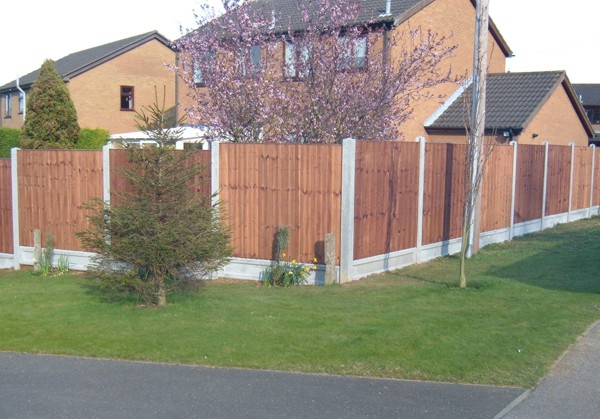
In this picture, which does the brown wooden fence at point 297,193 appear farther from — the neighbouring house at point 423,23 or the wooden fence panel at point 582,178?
the wooden fence panel at point 582,178

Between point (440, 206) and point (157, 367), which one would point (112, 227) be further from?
point (440, 206)

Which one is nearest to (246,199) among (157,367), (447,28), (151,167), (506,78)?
(151,167)

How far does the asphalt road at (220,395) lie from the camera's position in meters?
6.28

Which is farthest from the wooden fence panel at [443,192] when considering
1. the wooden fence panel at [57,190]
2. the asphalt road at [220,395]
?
the asphalt road at [220,395]

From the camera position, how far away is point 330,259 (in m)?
11.6

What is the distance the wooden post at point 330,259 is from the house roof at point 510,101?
13251 mm

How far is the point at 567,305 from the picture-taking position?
9.98 m

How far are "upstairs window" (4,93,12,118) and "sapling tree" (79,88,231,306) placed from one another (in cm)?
3777

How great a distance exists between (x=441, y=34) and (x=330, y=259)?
50.8 feet

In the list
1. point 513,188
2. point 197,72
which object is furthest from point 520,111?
point 197,72

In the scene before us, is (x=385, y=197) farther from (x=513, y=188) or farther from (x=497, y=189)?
(x=513, y=188)

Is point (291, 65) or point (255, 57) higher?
point (255, 57)

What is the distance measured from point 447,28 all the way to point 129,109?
20.4 m

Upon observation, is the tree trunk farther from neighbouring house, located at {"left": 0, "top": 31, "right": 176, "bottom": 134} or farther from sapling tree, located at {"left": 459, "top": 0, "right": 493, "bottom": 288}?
neighbouring house, located at {"left": 0, "top": 31, "right": 176, "bottom": 134}
